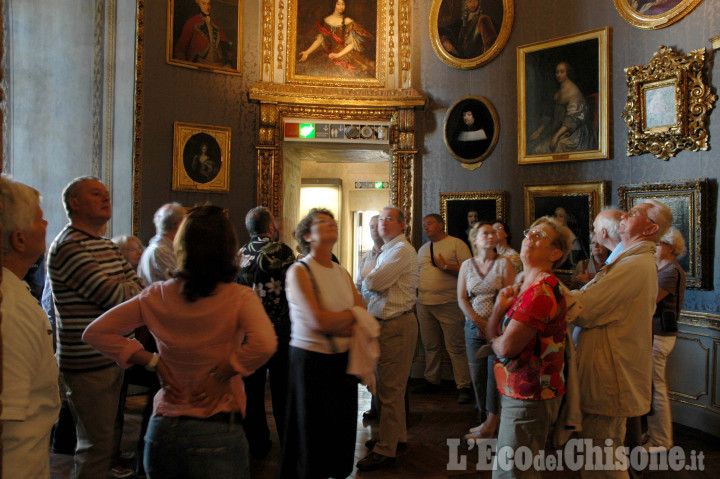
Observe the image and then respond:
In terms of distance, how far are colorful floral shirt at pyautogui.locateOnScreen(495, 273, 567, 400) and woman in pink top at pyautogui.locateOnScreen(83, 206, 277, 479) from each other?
129cm

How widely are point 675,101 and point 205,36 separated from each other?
5435 mm

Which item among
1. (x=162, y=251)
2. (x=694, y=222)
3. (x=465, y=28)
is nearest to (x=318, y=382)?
(x=162, y=251)

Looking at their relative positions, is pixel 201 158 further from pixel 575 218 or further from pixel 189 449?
pixel 189 449

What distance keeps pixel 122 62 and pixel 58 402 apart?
5.77m

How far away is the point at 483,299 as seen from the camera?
15.6 feet

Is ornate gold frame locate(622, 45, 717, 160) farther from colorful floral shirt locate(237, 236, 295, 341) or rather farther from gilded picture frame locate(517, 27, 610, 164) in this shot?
colorful floral shirt locate(237, 236, 295, 341)

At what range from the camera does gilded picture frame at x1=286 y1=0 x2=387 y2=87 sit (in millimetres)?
7574

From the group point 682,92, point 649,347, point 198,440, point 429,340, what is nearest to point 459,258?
point 429,340

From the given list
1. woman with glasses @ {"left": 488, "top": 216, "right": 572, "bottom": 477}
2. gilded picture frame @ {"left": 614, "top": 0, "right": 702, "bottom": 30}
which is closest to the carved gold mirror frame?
gilded picture frame @ {"left": 614, "top": 0, "right": 702, "bottom": 30}

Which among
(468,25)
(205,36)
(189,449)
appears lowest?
(189,449)

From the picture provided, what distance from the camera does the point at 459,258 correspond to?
6473 millimetres

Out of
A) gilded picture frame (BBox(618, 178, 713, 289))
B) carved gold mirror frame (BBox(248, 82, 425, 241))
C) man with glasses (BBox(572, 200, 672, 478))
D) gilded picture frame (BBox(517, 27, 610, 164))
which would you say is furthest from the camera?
carved gold mirror frame (BBox(248, 82, 425, 241))

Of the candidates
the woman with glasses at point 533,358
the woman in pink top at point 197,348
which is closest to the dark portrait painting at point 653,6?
the woman with glasses at point 533,358

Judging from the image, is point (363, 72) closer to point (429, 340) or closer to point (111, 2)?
point (111, 2)
